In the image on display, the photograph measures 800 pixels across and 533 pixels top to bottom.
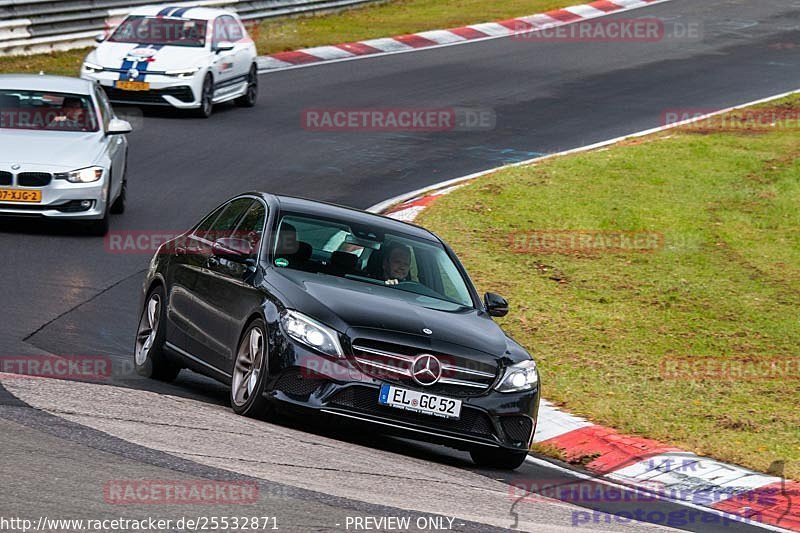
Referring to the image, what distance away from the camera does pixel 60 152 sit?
1600cm

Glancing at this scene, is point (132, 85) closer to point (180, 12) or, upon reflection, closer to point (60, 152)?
point (180, 12)

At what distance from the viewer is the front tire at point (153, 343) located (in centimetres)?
1092

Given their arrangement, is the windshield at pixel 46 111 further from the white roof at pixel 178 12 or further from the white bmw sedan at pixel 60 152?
the white roof at pixel 178 12

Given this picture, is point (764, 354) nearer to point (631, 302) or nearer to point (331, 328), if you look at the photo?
point (631, 302)

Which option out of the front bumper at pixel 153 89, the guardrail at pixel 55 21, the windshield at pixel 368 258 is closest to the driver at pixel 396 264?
the windshield at pixel 368 258

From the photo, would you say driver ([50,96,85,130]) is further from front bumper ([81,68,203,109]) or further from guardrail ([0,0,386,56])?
guardrail ([0,0,386,56])

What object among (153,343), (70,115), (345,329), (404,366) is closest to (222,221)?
(153,343)

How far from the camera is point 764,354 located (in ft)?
43.1

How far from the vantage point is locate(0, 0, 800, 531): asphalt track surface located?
750cm

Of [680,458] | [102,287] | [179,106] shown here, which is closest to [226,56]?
[179,106]

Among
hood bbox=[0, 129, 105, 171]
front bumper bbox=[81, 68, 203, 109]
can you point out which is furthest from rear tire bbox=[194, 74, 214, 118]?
hood bbox=[0, 129, 105, 171]

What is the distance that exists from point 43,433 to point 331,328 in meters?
1.89

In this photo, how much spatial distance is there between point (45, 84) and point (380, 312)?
9.13 meters

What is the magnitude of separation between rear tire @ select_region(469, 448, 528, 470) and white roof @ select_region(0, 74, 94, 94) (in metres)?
9.16
